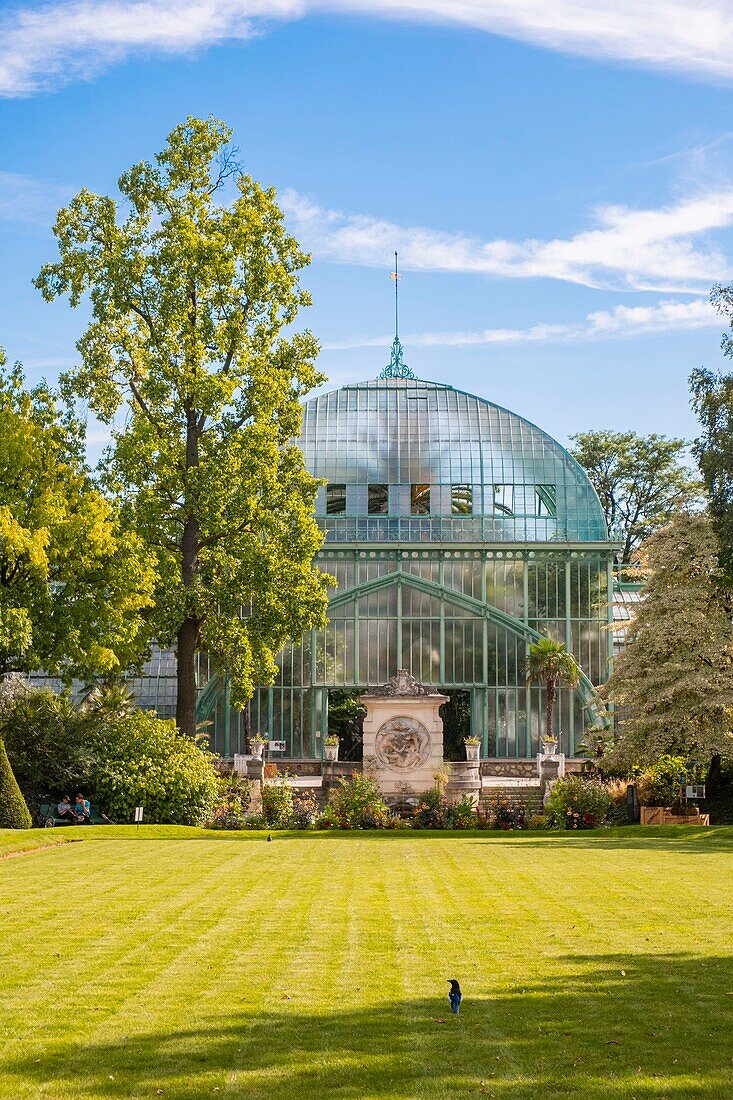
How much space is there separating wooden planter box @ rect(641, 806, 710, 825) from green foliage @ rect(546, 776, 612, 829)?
1.15 meters

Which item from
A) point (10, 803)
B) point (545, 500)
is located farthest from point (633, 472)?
point (10, 803)

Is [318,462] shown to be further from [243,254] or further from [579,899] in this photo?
[579,899]

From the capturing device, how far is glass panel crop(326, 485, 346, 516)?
43.0 metres

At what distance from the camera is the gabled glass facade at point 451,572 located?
40.4 m

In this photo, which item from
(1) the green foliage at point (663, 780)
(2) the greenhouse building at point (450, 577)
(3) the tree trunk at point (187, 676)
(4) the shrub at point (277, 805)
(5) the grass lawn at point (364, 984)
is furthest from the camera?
(2) the greenhouse building at point (450, 577)

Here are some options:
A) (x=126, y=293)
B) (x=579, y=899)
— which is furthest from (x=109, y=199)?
(x=579, y=899)

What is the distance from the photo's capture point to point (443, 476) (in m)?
43.4

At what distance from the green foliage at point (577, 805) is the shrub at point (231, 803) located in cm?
661

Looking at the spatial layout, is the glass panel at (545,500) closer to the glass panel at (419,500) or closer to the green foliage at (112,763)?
the glass panel at (419,500)

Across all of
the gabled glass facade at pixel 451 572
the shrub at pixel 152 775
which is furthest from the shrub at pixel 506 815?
the gabled glass facade at pixel 451 572

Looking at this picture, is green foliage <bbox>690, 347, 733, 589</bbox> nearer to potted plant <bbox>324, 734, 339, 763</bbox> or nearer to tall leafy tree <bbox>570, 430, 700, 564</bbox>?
potted plant <bbox>324, 734, 339, 763</bbox>

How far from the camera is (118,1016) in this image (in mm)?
7727

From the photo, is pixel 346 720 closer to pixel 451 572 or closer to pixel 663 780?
pixel 451 572

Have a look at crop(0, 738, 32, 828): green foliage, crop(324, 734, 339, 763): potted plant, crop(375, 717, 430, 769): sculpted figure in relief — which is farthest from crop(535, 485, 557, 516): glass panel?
crop(0, 738, 32, 828): green foliage
